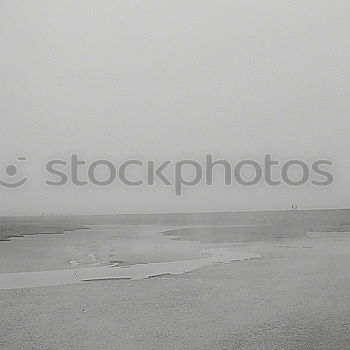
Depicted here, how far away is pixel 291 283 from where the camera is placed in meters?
4.35

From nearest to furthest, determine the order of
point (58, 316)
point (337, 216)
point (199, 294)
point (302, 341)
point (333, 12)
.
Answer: point (302, 341)
point (58, 316)
point (199, 294)
point (333, 12)
point (337, 216)

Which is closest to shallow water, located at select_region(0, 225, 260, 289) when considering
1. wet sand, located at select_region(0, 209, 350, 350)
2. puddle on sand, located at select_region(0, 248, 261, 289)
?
puddle on sand, located at select_region(0, 248, 261, 289)

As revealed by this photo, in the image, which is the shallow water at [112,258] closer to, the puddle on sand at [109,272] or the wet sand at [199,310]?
the puddle on sand at [109,272]

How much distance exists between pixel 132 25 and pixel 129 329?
2.36m

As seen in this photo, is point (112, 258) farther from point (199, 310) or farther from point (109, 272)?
point (199, 310)

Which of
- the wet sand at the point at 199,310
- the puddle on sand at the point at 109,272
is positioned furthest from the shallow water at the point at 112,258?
the wet sand at the point at 199,310

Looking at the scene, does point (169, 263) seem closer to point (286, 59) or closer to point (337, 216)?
point (337, 216)

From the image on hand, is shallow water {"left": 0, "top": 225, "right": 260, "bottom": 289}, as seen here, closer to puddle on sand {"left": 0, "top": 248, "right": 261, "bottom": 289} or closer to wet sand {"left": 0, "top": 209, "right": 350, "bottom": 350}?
puddle on sand {"left": 0, "top": 248, "right": 261, "bottom": 289}

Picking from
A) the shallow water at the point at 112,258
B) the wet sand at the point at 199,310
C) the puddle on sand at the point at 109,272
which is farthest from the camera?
the shallow water at the point at 112,258

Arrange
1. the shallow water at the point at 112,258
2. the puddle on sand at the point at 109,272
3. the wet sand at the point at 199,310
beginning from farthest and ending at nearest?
1. the shallow water at the point at 112,258
2. the puddle on sand at the point at 109,272
3. the wet sand at the point at 199,310

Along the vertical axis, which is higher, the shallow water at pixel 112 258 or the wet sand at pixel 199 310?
the shallow water at pixel 112 258

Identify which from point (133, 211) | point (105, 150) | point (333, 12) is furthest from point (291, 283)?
point (333, 12)

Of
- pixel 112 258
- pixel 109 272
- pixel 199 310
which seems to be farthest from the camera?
pixel 112 258

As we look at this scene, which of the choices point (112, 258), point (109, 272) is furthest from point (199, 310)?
point (112, 258)
